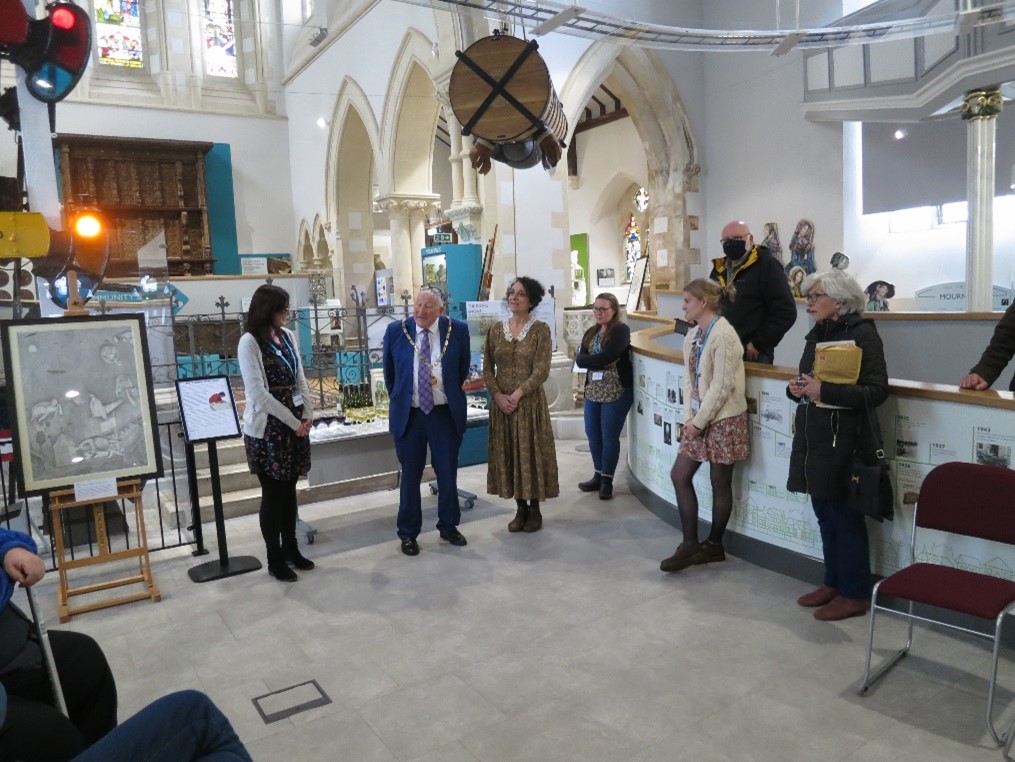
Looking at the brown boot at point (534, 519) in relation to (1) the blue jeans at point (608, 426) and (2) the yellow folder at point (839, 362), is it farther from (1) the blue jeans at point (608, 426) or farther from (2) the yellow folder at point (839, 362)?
(2) the yellow folder at point (839, 362)

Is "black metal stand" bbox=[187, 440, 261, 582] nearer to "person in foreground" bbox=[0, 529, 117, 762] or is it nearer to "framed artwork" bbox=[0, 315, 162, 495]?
"framed artwork" bbox=[0, 315, 162, 495]

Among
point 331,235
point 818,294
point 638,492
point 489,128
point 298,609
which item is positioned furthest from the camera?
point 331,235

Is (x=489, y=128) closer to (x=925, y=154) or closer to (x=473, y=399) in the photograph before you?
(x=473, y=399)

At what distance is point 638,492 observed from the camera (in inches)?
200

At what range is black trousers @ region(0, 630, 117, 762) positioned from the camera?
5.23 ft

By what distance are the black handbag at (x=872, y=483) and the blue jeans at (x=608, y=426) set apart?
88.0 inches

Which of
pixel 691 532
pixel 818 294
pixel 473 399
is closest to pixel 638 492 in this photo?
pixel 691 532

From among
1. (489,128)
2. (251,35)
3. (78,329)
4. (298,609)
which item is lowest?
(298,609)

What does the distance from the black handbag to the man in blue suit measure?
6.69 ft

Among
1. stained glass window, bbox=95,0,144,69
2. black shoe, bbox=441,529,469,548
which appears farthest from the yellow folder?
stained glass window, bbox=95,0,144,69

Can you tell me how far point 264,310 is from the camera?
3.68 metres

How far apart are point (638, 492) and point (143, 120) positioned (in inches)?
530

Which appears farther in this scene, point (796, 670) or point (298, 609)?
point (298, 609)

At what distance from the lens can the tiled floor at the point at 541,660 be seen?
2.36 m
